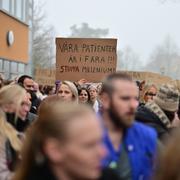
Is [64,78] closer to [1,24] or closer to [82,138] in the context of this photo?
[82,138]

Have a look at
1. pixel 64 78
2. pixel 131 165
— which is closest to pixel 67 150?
pixel 131 165

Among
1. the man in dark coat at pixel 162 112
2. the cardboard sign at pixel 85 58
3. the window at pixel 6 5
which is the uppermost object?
the window at pixel 6 5

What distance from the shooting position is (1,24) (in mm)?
21656

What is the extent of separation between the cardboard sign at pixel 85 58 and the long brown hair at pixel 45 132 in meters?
7.60

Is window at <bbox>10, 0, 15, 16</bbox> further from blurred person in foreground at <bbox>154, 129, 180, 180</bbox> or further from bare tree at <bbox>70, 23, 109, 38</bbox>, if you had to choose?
bare tree at <bbox>70, 23, 109, 38</bbox>

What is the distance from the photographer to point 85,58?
34.0 ft

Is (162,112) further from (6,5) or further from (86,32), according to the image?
(86,32)

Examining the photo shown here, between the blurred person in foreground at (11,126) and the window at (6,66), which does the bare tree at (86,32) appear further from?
the blurred person in foreground at (11,126)

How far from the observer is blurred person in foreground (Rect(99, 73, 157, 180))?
3.36 meters

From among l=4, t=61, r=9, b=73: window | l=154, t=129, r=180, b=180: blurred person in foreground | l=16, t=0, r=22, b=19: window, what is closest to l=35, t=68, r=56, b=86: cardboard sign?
l=4, t=61, r=9, b=73: window

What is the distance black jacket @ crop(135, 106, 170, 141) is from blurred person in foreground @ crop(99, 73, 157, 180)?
0.64 meters

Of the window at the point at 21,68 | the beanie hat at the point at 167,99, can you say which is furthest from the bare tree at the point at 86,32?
the beanie hat at the point at 167,99

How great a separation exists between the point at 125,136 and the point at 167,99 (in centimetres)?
121

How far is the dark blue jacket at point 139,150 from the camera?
3.36 metres
